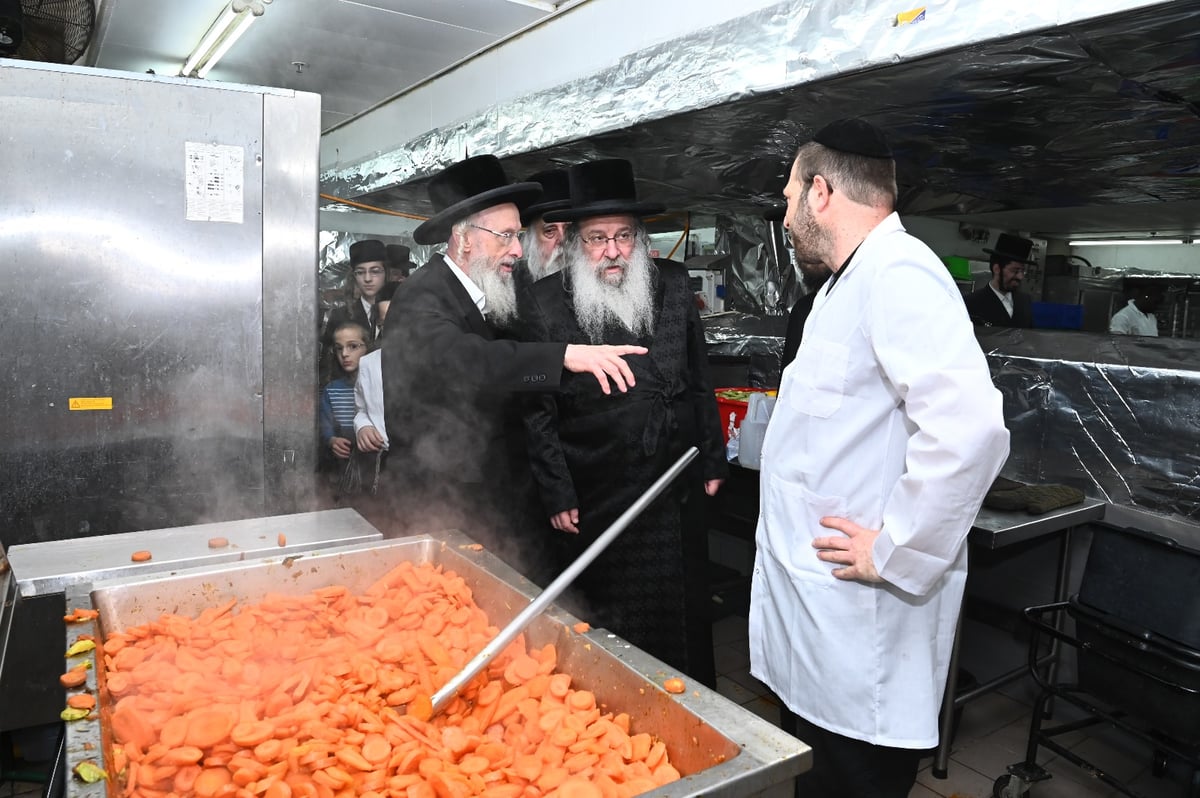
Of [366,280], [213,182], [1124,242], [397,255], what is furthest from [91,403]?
[1124,242]

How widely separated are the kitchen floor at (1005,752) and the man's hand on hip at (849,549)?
4.20 ft

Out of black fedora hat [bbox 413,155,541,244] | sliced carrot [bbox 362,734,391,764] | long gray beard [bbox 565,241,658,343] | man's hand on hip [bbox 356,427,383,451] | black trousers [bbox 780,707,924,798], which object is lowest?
black trousers [bbox 780,707,924,798]

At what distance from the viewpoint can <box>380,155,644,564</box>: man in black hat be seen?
237 centimetres

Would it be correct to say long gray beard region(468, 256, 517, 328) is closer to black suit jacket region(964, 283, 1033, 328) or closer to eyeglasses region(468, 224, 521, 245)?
eyeglasses region(468, 224, 521, 245)

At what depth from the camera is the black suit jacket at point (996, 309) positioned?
4941 mm

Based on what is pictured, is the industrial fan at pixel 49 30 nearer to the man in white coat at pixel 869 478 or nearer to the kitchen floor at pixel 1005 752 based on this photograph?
the man in white coat at pixel 869 478

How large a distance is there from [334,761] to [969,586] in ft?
9.67

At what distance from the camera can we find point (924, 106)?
241 cm

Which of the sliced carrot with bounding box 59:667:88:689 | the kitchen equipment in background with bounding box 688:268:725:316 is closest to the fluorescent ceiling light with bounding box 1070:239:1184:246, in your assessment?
the kitchen equipment in background with bounding box 688:268:725:316

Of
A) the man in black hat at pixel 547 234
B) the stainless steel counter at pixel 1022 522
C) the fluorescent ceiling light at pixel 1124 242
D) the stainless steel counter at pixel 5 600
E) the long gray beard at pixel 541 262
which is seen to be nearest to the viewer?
the stainless steel counter at pixel 5 600

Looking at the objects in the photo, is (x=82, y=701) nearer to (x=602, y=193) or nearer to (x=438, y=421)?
(x=438, y=421)

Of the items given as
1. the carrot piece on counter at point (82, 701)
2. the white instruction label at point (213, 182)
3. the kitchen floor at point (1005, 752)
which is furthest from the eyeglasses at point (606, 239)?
the carrot piece on counter at point (82, 701)

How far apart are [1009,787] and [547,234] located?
8.72ft

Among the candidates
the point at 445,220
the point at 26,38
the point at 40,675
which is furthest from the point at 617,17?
the point at 40,675
